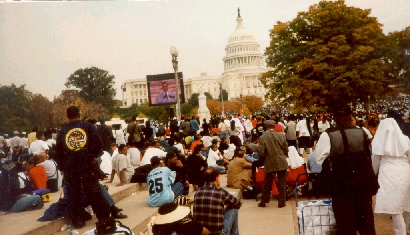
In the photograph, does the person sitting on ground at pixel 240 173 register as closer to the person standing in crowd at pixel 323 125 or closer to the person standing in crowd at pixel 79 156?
the person standing in crowd at pixel 79 156

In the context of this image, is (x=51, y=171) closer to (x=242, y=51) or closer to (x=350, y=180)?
(x=350, y=180)

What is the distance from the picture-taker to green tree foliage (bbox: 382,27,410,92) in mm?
29609

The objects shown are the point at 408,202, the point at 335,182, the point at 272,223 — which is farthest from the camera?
the point at 272,223

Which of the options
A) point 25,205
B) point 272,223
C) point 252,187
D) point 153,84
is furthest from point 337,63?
point 25,205

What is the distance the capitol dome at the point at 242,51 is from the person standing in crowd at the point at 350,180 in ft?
396

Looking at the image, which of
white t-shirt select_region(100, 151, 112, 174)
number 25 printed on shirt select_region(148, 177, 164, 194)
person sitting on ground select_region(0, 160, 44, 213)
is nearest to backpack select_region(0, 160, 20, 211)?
person sitting on ground select_region(0, 160, 44, 213)

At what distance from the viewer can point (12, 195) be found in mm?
7316

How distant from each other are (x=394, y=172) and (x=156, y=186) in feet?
12.6

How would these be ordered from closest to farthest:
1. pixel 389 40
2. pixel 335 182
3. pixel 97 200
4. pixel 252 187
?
pixel 335 182 → pixel 97 200 → pixel 252 187 → pixel 389 40

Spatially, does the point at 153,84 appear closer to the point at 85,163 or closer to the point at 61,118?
the point at 61,118

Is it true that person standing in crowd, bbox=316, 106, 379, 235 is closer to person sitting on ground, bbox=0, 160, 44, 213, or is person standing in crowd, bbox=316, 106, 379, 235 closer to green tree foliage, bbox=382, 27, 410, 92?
person sitting on ground, bbox=0, 160, 44, 213

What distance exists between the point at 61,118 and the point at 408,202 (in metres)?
45.3

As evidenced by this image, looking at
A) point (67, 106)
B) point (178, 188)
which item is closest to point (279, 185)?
point (178, 188)

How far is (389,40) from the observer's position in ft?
106
